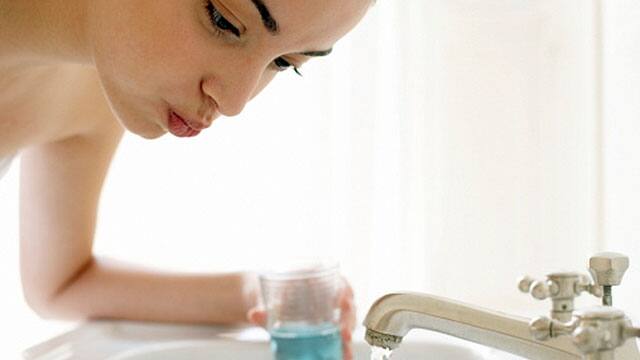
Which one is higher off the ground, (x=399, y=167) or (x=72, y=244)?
(x=399, y=167)

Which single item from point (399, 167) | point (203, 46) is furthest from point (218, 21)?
point (399, 167)

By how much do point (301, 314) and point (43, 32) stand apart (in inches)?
14.9

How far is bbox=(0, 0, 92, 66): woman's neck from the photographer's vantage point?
3.06ft

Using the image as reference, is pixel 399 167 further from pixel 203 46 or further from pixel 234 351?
pixel 203 46

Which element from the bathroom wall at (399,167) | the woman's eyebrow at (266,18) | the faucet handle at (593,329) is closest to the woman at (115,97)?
the woman's eyebrow at (266,18)

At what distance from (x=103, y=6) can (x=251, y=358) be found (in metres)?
0.35

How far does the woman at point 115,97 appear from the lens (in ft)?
2.60

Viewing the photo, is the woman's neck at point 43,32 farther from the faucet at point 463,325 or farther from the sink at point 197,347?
the faucet at point 463,325

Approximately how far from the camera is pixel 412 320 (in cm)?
64

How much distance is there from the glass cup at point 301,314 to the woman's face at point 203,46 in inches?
6.3

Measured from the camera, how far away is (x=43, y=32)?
0.97m

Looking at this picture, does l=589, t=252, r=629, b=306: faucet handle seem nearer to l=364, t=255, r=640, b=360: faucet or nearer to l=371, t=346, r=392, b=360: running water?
l=364, t=255, r=640, b=360: faucet

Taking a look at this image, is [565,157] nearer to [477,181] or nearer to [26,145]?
[477,181]

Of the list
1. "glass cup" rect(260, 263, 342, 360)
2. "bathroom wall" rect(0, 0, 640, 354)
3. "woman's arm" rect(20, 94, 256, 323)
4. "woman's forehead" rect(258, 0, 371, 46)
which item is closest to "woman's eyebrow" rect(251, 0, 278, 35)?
"woman's forehead" rect(258, 0, 371, 46)
